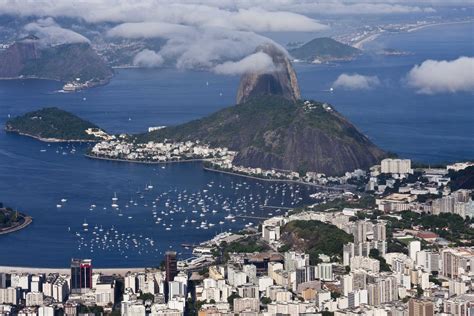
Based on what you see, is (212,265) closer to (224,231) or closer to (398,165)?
(224,231)

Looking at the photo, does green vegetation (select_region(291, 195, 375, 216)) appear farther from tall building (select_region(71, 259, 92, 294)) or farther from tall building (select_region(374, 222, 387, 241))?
Answer: tall building (select_region(71, 259, 92, 294))

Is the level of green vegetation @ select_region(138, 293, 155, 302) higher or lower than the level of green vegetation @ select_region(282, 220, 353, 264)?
lower

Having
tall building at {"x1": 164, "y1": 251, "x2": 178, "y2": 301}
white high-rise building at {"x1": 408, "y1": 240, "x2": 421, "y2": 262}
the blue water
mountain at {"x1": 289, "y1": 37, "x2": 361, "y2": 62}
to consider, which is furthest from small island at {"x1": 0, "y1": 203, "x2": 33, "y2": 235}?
mountain at {"x1": 289, "y1": 37, "x2": 361, "y2": 62}

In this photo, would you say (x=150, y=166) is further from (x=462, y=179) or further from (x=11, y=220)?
(x=462, y=179)

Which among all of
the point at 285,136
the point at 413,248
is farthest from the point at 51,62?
the point at 413,248

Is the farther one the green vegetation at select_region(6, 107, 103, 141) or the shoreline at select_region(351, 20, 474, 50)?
the shoreline at select_region(351, 20, 474, 50)

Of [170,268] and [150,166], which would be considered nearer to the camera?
[170,268]
